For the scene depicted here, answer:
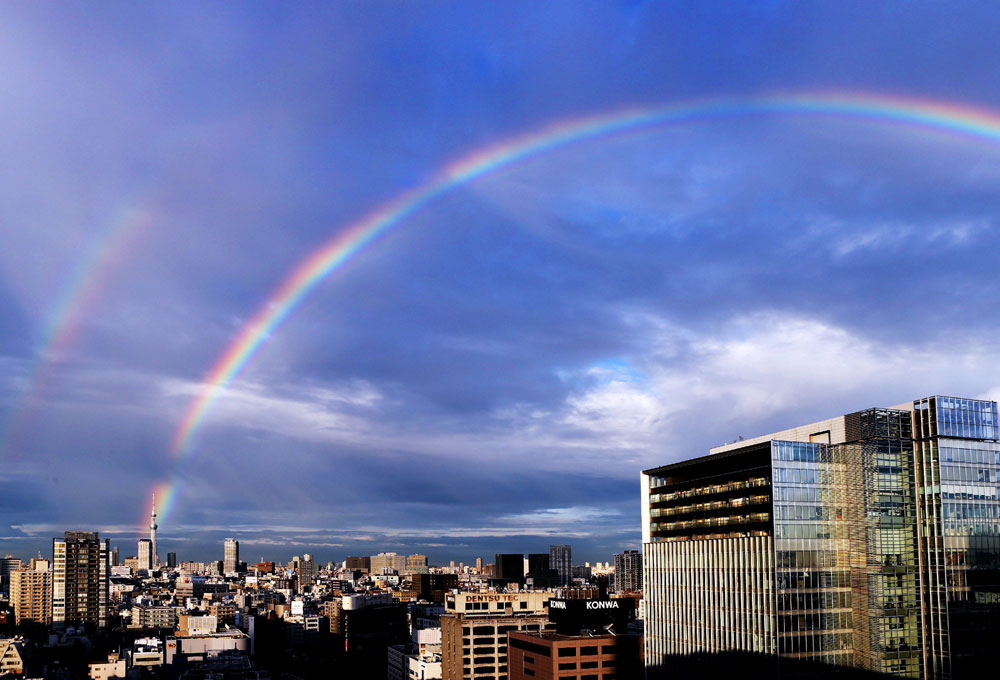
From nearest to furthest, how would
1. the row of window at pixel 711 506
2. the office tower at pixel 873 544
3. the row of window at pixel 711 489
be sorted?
the office tower at pixel 873 544
the row of window at pixel 711 506
the row of window at pixel 711 489

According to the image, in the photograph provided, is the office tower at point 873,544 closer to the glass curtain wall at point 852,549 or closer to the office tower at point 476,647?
the glass curtain wall at point 852,549

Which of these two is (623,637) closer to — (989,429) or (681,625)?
(681,625)

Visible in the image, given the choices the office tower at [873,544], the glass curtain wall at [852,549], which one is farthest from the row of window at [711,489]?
the glass curtain wall at [852,549]

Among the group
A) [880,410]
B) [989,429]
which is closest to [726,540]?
[880,410]

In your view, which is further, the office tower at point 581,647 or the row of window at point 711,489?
the office tower at point 581,647

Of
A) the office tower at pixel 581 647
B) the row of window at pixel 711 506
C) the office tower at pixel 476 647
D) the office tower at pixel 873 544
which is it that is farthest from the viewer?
the office tower at pixel 476 647

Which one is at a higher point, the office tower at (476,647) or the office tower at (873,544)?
the office tower at (873,544)

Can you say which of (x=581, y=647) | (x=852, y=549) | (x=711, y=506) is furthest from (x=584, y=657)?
(x=852, y=549)

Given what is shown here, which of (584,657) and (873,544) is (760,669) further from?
(584,657)

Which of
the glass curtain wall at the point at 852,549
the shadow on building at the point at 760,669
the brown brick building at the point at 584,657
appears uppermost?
the glass curtain wall at the point at 852,549
